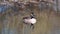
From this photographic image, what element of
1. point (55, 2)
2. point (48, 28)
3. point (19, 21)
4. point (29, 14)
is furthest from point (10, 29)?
point (55, 2)

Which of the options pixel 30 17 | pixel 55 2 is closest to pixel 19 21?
pixel 30 17

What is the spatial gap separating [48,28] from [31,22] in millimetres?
148

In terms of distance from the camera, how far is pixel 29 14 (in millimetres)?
1233

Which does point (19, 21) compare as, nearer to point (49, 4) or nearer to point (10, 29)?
point (10, 29)

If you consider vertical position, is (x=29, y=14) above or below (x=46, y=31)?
above

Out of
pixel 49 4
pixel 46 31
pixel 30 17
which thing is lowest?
pixel 46 31

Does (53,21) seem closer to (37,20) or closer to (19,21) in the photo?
(37,20)

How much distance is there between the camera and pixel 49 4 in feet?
4.09

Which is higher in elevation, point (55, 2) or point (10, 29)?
point (55, 2)

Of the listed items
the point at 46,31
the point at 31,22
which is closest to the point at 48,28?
the point at 46,31

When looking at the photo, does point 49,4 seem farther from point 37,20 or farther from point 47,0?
point 37,20

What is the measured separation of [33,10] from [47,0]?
15 centimetres

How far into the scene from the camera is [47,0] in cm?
125

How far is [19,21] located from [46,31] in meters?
0.24
